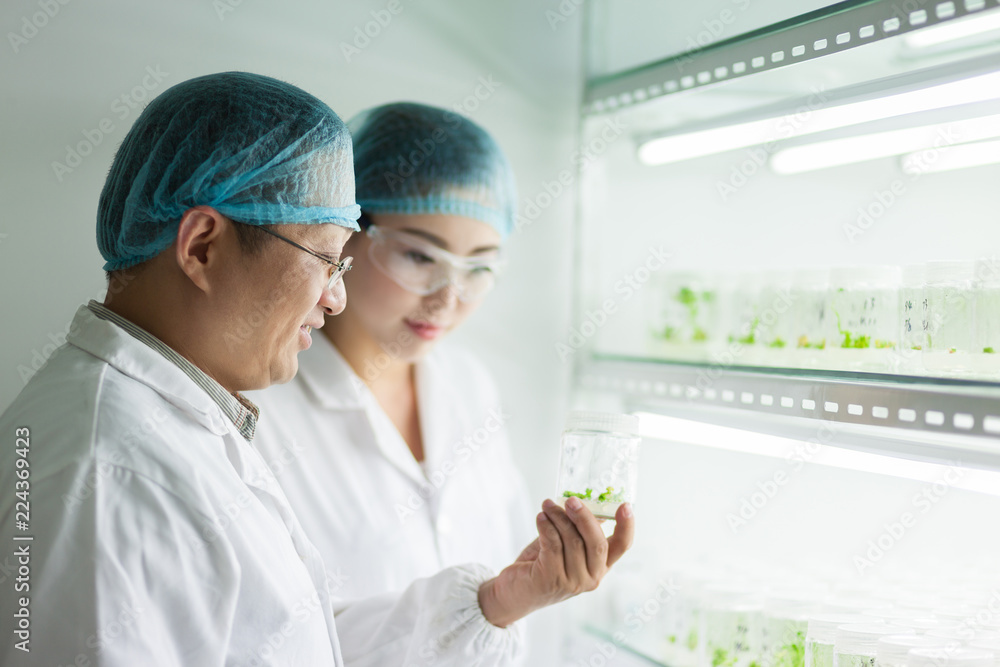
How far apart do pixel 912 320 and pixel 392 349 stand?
3.39ft

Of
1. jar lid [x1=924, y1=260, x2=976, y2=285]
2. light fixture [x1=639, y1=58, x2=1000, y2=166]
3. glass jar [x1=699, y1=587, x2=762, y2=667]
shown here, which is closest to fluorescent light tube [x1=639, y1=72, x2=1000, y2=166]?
light fixture [x1=639, y1=58, x2=1000, y2=166]

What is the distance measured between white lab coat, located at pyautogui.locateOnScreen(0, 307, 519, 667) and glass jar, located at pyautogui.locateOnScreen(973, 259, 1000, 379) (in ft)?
3.55

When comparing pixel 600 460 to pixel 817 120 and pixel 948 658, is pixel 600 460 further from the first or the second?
pixel 817 120

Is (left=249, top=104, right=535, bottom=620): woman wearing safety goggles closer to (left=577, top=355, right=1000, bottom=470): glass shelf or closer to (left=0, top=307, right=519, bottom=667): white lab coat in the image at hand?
(left=0, top=307, right=519, bottom=667): white lab coat

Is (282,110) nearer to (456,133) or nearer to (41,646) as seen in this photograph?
(456,133)

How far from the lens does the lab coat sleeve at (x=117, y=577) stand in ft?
2.89

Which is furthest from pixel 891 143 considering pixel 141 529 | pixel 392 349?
pixel 141 529

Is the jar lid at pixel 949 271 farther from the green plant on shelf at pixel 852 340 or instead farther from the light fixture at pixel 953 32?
the light fixture at pixel 953 32

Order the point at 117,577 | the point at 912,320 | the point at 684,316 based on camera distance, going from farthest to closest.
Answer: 1. the point at 684,316
2. the point at 912,320
3. the point at 117,577

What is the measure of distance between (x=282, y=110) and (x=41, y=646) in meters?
0.77

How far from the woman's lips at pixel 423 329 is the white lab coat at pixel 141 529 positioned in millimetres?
562

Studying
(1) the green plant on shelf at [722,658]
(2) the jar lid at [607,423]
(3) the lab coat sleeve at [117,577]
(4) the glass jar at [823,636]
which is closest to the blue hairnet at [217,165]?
(3) the lab coat sleeve at [117,577]

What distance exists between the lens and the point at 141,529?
36.5 inches

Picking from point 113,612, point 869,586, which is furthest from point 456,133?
point 869,586
